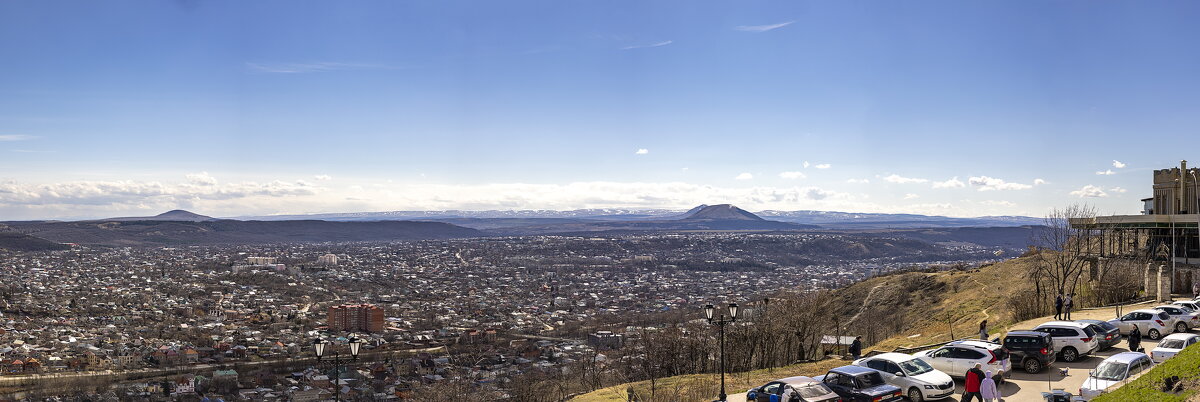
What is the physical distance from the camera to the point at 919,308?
54.7m

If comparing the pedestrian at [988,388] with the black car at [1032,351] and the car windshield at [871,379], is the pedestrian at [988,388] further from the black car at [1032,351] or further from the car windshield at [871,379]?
the black car at [1032,351]

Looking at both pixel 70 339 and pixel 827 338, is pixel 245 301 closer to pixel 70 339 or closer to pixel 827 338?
pixel 70 339

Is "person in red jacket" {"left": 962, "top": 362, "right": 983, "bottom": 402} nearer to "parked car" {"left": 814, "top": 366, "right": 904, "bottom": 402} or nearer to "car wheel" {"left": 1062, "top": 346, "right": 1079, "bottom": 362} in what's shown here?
"parked car" {"left": 814, "top": 366, "right": 904, "bottom": 402}

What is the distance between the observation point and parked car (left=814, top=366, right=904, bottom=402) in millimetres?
18469

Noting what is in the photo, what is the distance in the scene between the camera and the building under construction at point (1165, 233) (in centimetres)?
3706

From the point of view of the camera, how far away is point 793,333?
35969mm

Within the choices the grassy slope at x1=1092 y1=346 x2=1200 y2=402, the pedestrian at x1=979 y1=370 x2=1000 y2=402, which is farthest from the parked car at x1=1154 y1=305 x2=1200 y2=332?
the pedestrian at x1=979 y1=370 x2=1000 y2=402

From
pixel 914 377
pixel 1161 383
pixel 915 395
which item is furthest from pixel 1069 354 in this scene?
pixel 1161 383

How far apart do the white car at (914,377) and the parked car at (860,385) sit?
36cm

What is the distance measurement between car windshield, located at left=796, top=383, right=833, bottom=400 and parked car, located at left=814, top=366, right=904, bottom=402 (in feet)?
0.96

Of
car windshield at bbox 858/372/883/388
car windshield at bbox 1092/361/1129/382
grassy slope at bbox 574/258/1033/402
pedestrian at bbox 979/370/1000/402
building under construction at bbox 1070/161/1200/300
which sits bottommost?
grassy slope at bbox 574/258/1033/402

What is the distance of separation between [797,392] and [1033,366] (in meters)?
8.45

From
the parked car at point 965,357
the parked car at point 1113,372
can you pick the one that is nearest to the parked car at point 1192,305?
the parked car at point 965,357

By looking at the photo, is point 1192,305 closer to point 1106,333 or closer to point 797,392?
point 1106,333
